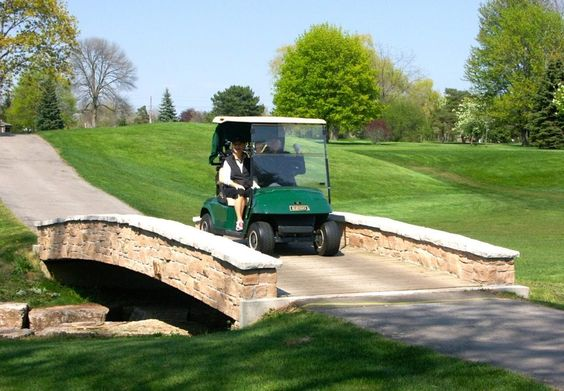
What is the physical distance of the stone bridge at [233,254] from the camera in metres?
10.3

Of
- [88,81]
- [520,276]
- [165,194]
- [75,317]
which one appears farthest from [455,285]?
[88,81]

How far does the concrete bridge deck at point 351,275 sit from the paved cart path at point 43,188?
35.5ft

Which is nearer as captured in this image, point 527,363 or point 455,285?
point 527,363

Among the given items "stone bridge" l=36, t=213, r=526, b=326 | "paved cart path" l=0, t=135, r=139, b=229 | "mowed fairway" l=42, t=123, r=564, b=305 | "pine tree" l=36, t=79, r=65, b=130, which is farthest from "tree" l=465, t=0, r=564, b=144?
"stone bridge" l=36, t=213, r=526, b=326

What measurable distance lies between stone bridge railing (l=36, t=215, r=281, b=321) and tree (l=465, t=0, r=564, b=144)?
58774mm

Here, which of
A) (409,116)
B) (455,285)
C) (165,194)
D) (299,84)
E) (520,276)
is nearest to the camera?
(455,285)

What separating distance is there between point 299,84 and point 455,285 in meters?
65.5

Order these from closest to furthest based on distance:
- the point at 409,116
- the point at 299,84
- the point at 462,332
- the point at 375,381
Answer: the point at 375,381 < the point at 462,332 < the point at 299,84 < the point at 409,116

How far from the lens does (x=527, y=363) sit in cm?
724

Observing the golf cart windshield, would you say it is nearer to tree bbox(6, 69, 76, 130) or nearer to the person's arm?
the person's arm

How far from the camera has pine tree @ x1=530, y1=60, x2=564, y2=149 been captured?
216 feet

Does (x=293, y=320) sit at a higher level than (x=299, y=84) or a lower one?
lower

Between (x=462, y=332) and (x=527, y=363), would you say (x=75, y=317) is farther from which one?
(x=527, y=363)

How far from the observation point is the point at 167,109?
107 meters
